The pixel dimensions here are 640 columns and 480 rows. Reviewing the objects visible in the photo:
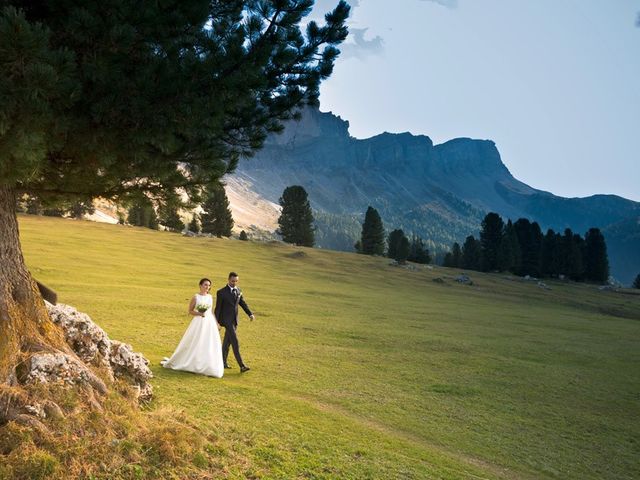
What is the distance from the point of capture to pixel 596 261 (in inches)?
4461

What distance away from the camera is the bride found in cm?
1401

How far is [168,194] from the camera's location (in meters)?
8.90

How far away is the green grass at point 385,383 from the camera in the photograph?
10016 millimetres

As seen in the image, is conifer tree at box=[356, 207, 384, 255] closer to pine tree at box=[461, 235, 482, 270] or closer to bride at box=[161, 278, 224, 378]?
pine tree at box=[461, 235, 482, 270]

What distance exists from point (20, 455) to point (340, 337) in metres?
18.0

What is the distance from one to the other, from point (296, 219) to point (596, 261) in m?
72.4

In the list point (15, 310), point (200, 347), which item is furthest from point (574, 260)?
point (15, 310)

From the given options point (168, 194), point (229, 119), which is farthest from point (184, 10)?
point (168, 194)

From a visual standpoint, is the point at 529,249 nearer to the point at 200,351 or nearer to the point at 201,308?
the point at 201,308

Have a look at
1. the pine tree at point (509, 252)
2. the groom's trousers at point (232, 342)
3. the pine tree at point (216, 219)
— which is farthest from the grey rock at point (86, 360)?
the pine tree at point (509, 252)

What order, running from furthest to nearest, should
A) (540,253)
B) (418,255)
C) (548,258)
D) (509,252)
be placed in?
(418,255)
(540,253)
(548,258)
(509,252)

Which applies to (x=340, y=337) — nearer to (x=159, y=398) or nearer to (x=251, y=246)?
(x=159, y=398)

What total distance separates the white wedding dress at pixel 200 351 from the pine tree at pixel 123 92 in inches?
222

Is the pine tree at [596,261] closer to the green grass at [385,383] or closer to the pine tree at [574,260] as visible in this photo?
the pine tree at [574,260]
